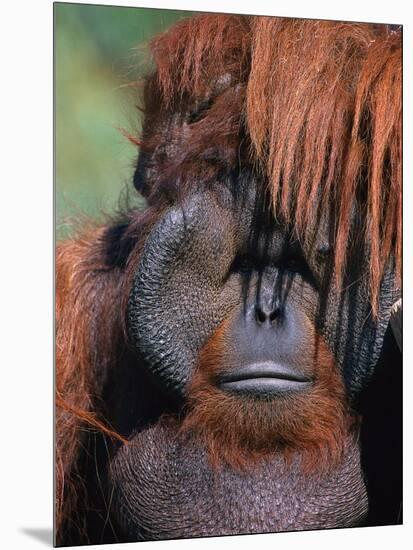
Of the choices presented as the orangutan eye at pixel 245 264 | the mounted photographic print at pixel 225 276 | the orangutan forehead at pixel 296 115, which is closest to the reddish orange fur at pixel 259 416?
the mounted photographic print at pixel 225 276

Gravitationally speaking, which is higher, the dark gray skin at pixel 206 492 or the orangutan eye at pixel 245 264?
the orangutan eye at pixel 245 264

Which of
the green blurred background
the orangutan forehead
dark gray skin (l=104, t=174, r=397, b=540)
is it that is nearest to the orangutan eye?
dark gray skin (l=104, t=174, r=397, b=540)

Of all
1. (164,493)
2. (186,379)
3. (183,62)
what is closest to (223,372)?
(186,379)

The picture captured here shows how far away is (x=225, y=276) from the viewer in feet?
7.80

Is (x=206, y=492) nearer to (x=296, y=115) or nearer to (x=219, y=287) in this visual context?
(x=219, y=287)

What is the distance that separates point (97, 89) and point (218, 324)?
0.60 meters

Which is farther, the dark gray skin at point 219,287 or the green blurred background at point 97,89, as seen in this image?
the green blurred background at point 97,89

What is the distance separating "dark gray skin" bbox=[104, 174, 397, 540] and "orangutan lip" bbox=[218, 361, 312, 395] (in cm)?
2

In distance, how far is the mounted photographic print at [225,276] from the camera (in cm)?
236

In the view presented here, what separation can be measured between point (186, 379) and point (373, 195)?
0.55 metres

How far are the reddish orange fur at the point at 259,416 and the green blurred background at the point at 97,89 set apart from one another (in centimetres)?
47

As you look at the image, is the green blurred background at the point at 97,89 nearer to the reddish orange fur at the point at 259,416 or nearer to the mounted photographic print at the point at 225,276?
the mounted photographic print at the point at 225,276

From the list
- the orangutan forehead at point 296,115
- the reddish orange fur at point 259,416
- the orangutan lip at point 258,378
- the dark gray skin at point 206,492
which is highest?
the orangutan forehead at point 296,115

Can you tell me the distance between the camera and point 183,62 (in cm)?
244
